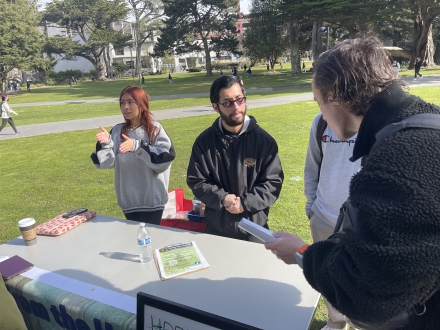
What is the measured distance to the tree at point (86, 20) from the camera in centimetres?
4572

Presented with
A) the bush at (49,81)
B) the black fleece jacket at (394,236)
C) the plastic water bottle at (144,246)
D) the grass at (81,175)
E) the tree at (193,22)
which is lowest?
the grass at (81,175)

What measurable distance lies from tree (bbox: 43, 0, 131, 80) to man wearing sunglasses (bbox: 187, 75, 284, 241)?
4856 cm

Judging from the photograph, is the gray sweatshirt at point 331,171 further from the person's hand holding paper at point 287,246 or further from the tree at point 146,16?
the tree at point 146,16

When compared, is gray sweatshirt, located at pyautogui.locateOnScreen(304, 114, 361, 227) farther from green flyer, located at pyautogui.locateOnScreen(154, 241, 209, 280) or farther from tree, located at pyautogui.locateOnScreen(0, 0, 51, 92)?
tree, located at pyautogui.locateOnScreen(0, 0, 51, 92)

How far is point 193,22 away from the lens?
1567 inches

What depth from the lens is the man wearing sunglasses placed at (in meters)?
2.60

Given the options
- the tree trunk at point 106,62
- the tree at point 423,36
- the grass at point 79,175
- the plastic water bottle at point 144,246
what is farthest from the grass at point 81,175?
the tree trunk at point 106,62

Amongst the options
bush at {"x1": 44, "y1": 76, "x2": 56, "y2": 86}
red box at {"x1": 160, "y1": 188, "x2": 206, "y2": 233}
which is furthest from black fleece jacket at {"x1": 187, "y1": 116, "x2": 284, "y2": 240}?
bush at {"x1": 44, "y1": 76, "x2": 56, "y2": 86}

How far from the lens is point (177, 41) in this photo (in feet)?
136

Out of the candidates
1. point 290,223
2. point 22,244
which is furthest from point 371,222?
point 290,223

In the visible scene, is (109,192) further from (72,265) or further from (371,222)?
(371,222)

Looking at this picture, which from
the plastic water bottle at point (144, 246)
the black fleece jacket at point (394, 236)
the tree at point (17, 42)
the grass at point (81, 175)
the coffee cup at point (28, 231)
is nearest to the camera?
the black fleece jacket at point (394, 236)

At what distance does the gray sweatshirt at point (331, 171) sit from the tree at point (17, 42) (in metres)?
41.6

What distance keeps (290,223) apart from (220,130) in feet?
7.39
